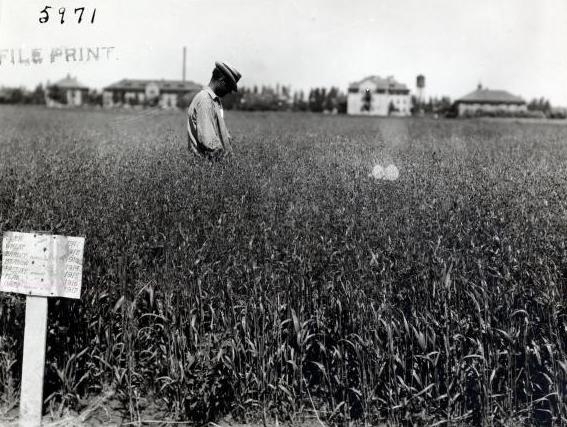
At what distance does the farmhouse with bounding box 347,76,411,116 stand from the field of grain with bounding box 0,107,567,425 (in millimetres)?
851

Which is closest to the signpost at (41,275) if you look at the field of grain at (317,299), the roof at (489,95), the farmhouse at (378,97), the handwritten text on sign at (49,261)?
the handwritten text on sign at (49,261)

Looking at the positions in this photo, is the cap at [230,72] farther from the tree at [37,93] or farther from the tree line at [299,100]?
the tree at [37,93]

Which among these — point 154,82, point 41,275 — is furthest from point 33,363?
point 154,82

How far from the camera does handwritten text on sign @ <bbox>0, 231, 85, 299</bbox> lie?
284 cm

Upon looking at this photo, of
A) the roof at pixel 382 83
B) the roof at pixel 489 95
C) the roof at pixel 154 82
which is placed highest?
the roof at pixel 154 82

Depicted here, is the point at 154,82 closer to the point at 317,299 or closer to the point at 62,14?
the point at 62,14

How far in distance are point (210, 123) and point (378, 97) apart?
1.93 m

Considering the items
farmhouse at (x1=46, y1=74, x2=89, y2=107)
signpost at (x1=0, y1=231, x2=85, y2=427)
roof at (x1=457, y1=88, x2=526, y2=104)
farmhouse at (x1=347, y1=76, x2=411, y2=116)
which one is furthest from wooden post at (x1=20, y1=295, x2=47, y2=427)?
roof at (x1=457, y1=88, x2=526, y2=104)

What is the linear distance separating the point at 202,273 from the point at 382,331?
120 cm

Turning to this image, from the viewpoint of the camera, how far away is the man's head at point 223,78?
496 cm

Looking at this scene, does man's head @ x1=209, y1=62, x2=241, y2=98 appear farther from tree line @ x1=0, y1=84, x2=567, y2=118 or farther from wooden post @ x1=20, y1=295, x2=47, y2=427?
wooden post @ x1=20, y1=295, x2=47, y2=427

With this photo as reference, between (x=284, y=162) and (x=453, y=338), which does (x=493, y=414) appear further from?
(x=284, y=162)

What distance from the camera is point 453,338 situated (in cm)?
275

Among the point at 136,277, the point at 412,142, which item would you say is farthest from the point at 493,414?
the point at 412,142
